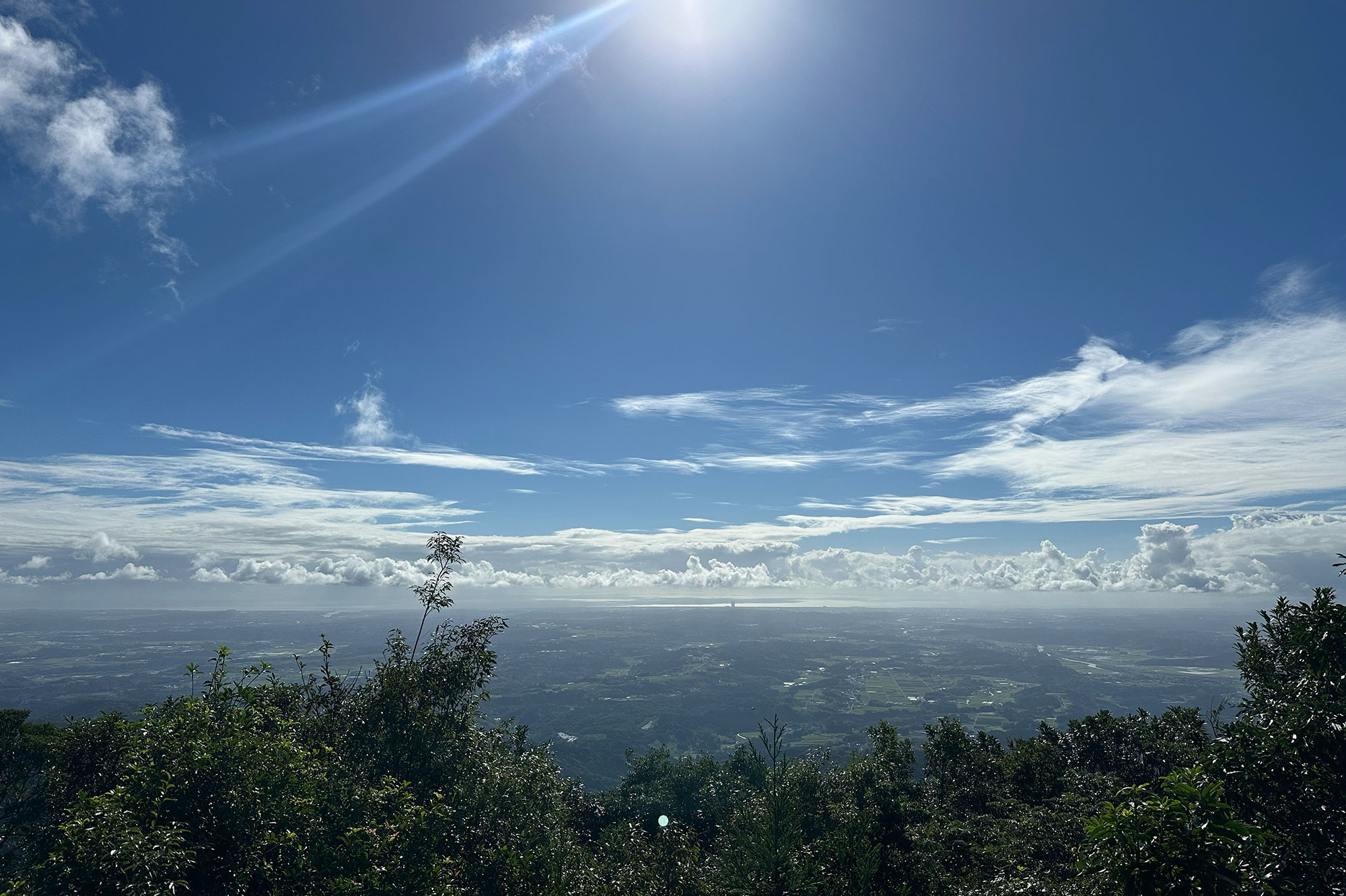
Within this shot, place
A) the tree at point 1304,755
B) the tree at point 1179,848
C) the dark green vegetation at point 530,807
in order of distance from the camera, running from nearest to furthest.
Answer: the tree at point 1179,848
the dark green vegetation at point 530,807
the tree at point 1304,755

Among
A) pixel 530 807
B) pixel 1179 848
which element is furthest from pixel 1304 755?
pixel 530 807

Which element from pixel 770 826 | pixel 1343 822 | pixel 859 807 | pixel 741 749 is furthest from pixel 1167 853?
pixel 741 749

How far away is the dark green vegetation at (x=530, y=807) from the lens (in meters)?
12.8

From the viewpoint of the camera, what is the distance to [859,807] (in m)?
42.4

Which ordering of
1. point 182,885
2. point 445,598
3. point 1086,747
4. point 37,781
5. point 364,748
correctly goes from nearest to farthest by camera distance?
point 182,885, point 364,748, point 445,598, point 37,781, point 1086,747

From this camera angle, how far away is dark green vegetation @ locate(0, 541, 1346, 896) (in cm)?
1284

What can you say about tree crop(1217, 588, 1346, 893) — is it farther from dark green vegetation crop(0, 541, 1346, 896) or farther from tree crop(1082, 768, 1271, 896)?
tree crop(1082, 768, 1271, 896)

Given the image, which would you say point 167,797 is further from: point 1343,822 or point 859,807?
point 859,807

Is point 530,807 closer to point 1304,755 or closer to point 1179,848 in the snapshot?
point 1179,848

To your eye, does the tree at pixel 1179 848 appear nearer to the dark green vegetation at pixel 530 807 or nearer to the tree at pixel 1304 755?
the dark green vegetation at pixel 530 807

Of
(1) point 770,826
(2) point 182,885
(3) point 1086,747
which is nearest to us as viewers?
(2) point 182,885

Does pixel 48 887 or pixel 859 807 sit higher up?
pixel 48 887

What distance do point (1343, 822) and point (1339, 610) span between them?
626 centimetres

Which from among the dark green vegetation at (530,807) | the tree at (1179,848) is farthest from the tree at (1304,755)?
the tree at (1179,848)
